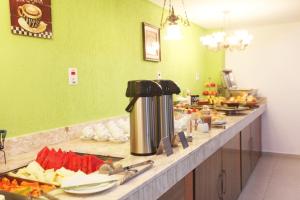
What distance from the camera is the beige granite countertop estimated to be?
1.04 metres

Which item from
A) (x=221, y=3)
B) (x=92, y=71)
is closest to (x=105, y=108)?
(x=92, y=71)

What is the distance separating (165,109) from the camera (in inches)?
61.3

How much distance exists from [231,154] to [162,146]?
4.54 ft

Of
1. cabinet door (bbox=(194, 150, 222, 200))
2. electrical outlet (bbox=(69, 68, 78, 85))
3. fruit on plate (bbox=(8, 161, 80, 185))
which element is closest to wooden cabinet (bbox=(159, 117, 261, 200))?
cabinet door (bbox=(194, 150, 222, 200))

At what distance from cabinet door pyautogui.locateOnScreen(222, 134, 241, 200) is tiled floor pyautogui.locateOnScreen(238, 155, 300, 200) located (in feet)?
1.33

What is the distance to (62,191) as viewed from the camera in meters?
1.04

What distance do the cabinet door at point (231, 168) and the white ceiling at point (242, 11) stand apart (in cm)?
163

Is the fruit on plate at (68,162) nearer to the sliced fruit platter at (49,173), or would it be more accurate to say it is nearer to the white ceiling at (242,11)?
the sliced fruit platter at (49,173)

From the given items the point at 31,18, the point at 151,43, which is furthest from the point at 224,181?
the point at 31,18

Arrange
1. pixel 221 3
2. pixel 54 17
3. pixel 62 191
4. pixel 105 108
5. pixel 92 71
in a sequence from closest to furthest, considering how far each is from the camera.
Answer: pixel 62 191 < pixel 54 17 < pixel 92 71 < pixel 105 108 < pixel 221 3

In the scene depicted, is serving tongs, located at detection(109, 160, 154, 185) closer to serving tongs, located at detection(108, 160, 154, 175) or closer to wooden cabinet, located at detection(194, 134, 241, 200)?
serving tongs, located at detection(108, 160, 154, 175)

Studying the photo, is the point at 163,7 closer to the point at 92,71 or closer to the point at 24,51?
the point at 92,71

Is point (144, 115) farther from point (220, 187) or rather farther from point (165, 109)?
point (220, 187)

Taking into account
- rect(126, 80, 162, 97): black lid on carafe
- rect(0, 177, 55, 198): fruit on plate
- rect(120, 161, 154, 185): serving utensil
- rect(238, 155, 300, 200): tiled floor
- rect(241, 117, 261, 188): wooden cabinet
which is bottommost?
rect(238, 155, 300, 200): tiled floor
